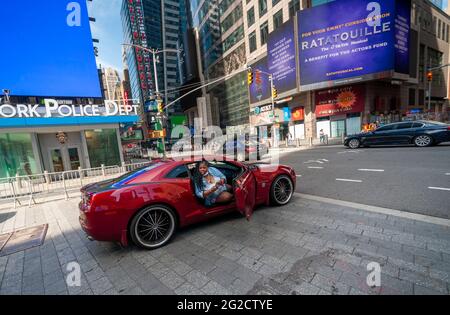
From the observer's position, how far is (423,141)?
11.2 metres

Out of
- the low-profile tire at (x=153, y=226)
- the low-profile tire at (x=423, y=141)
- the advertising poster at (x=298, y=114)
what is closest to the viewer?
the low-profile tire at (x=153, y=226)

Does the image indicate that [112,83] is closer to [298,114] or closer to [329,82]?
[298,114]

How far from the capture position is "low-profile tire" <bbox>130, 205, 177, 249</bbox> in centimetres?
335

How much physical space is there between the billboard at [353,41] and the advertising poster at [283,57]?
4.20ft

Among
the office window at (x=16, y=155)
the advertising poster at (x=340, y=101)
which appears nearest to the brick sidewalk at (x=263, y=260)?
the office window at (x=16, y=155)

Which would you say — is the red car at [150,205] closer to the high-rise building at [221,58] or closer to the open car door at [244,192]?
the open car door at [244,192]

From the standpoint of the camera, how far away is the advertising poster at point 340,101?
22.6 metres

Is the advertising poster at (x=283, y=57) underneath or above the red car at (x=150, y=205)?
above

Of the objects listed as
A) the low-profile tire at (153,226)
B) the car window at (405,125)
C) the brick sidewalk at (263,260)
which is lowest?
the brick sidewalk at (263,260)

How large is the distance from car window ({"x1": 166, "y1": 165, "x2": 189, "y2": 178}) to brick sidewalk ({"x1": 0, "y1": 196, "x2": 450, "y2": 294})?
3.79 feet

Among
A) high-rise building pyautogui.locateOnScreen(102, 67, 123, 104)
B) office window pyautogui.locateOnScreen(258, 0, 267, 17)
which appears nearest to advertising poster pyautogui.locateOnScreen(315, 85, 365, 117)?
office window pyautogui.locateOnScreen(258, 0, 267, 17)

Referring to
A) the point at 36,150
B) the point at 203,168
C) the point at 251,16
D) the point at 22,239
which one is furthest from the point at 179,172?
the point at 251,16

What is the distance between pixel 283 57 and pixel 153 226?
2735cm
